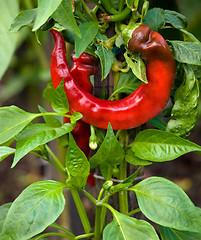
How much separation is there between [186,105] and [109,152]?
0.16 m

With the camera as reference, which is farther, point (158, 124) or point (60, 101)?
point (158, 124)

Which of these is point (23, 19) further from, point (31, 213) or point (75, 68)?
point (31, 213)

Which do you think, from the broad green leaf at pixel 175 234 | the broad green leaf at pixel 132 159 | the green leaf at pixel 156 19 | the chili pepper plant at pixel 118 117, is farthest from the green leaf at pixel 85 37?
the broad green leaf at pixel 175 234

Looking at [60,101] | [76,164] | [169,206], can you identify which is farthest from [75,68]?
[169,206]

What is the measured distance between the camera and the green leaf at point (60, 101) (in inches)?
22.1

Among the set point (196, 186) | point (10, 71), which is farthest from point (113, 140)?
point (10, 71)

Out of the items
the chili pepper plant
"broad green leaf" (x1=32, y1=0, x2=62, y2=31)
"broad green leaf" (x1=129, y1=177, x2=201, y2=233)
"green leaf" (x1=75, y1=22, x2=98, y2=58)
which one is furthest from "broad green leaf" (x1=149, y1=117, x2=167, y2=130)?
"broad green leaf" (x1=32, y1=0, x2=62, y2=31)

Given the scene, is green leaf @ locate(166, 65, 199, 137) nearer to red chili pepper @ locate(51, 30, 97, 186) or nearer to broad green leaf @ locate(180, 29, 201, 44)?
broad green leaf @ locate(180, 29, 201, 44)

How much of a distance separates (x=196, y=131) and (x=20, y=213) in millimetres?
1818

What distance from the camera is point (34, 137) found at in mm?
510

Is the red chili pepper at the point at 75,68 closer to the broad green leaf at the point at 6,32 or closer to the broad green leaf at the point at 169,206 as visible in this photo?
the broad green leaf at the point at 169,206

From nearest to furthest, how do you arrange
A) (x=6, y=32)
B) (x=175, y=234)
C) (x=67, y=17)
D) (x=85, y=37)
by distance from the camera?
1. (x=6, y=32)
2. (x=67, y=17)
3. (x=85, y=37)
4. (x=175, y=234)

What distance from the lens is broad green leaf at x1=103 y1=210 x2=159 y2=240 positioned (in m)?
0.52

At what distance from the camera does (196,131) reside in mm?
2166
